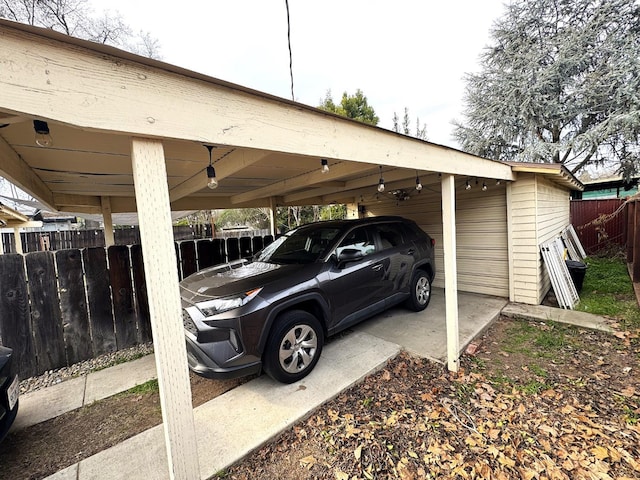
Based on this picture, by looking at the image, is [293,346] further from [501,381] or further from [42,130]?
[42,130]

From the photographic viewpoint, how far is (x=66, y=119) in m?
1.10

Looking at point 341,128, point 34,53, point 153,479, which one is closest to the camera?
point 34,53

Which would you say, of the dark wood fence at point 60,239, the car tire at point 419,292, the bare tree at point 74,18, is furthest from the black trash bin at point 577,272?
the bare tree at point 74,18

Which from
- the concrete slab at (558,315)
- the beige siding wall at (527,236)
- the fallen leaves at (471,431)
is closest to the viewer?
the fallen leaves at (471,431)

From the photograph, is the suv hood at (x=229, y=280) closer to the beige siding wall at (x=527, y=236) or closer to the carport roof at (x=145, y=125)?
the carport roof at (x=145, y=125)

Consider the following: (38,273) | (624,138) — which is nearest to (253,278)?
(38,273)

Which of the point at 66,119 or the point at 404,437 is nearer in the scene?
the point at 66,119

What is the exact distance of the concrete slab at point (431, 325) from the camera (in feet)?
11.4

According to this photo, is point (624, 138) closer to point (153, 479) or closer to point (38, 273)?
point (153, 479)

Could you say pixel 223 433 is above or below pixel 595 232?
below

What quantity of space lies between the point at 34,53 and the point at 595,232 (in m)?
14.0

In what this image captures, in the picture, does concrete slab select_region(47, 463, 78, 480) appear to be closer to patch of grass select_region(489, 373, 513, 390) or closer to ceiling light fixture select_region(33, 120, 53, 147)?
ceiling light fixture select_region(33, 120, 53, 147)

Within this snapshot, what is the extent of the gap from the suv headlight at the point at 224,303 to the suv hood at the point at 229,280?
0.20 ft

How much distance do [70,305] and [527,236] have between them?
23.0 feet
